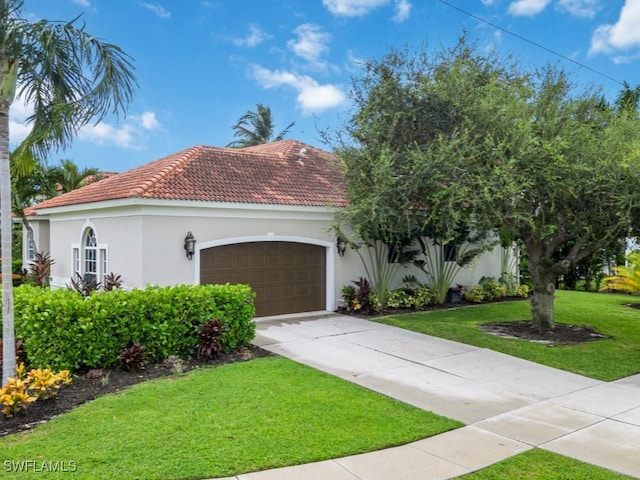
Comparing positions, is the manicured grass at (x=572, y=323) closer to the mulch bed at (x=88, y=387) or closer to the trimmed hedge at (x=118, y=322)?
the mulch bed at (x=88, y=387)

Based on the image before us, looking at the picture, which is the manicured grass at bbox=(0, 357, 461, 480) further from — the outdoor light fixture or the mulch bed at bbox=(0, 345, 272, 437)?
the outdoor light fixture

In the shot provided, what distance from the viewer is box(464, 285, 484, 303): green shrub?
18188 millimetres

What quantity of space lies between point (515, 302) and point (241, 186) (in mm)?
11420

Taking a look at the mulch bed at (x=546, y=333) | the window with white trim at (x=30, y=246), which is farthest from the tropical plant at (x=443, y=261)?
the window with white trim at (x=30, y=246)

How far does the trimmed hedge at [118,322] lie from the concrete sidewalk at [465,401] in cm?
143

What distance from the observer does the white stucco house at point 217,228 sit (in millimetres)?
12180

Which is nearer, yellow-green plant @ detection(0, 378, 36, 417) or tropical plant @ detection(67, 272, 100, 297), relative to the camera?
yellow-green plant @ detection(0, 378, 36, 417)

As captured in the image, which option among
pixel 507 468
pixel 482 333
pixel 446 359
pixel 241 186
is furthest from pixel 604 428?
pixel 241 186

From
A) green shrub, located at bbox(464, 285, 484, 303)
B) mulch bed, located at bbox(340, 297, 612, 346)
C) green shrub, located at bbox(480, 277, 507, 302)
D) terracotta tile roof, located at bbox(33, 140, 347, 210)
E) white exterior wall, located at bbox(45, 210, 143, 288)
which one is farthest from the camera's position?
green shrub, located at bbox(480, 277, 507, 302)

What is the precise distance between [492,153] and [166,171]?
28.1 ft

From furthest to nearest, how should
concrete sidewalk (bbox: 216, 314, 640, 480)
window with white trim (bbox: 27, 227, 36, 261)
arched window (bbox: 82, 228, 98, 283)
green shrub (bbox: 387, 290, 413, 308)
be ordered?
1. window with white trim (bbox: 27, 227, 36, 261)
2. green shrub (bbox: 387, 290, 413, 308)
3. arched window (bbox: 82, 228, 98, 283)
4. concrete sidewalk (bbox: 216, 314, 640, 480)

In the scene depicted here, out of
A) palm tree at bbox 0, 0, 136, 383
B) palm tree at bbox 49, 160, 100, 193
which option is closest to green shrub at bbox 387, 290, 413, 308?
palm tree at bbox 0, 0, 136, 383

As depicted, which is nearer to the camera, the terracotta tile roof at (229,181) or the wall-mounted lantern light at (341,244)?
the terracotta tile roof at (229,181)

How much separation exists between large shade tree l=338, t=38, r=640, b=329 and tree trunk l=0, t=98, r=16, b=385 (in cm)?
685
